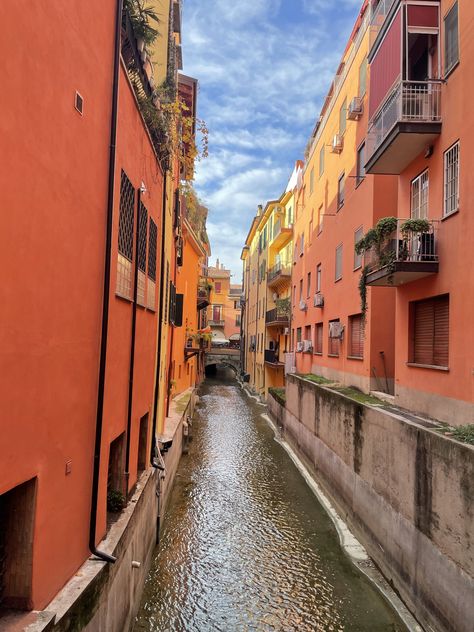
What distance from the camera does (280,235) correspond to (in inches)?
1215

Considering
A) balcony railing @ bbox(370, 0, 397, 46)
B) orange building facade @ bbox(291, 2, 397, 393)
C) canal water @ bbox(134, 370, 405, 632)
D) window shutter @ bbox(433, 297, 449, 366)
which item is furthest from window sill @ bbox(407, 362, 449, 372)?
balcony railing @ bbox(370, 0, 397, 46)

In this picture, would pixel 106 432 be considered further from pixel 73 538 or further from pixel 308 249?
pixel 308 249

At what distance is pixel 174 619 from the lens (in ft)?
22.5

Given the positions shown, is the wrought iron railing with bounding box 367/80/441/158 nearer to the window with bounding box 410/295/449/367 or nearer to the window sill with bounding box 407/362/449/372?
the window with bounding box 410/295/449/367

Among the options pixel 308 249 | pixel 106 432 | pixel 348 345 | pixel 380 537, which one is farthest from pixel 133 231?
pixel 308 249

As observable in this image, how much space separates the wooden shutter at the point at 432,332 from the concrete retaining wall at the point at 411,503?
1.63m

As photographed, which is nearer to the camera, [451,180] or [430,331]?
[451,180]

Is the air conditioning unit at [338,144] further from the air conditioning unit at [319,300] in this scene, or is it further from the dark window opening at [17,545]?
the dark window opening at [17,545]

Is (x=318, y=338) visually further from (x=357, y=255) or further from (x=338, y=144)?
(x=338, y=144)

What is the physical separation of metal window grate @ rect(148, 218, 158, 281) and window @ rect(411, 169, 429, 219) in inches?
225

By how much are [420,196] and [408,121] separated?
172cm

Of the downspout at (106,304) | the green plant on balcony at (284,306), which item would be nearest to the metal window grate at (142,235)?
the downspout at (106,304)

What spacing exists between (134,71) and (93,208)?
10.4 ft

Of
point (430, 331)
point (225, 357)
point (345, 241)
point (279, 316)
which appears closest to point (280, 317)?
point (279, 316)
